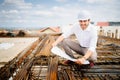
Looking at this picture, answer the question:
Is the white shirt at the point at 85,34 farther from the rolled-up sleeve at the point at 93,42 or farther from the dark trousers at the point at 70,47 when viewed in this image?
the dark trousers at the point at 70,47

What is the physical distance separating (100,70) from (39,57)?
1232 mm

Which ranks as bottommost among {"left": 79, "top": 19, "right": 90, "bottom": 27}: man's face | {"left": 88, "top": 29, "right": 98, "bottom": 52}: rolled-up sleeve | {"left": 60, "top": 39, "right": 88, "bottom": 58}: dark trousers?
{"left": 60, "top": 39, "right": 88, "bottom": 58}: dark trousers

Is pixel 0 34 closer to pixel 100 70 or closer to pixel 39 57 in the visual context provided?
pixel 39 57

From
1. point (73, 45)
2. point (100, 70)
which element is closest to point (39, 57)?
point (73, 45)

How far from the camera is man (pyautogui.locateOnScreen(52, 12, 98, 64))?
3.25m

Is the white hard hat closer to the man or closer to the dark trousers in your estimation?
the man

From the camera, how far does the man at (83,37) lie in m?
3.25

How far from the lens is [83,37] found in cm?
372

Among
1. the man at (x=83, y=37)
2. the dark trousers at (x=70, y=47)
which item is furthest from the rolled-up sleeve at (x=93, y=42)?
the dark trousers at (x=70, y=47)

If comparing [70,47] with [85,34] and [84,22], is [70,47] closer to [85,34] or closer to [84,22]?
[85,34]

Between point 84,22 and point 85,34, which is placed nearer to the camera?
point 84,22

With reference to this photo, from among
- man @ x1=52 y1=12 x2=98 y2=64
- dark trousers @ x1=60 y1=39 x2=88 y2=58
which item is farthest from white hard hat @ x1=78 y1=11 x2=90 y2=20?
dark trousers @ x1=60 y1=39 x2=88 y2=58

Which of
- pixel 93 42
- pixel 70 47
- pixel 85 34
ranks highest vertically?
pixel 85 34

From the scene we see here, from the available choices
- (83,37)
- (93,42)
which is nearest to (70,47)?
(83,37)
